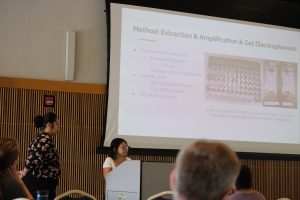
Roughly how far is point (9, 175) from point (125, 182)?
1.06 m

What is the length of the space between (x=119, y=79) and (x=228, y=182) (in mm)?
4708

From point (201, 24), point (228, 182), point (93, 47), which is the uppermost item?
point (201, 24)

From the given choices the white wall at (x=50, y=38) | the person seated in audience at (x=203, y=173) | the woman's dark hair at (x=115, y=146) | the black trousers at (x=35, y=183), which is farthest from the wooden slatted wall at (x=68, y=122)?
the person seated in audience at (x=203, y=173)

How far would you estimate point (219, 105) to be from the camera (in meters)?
6.74

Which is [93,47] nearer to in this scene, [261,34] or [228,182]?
[261,34]

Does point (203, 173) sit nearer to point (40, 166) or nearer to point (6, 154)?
point (6, 154)

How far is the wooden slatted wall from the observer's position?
226 inches

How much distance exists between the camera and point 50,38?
6.07m

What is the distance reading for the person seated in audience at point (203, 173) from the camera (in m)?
1.44

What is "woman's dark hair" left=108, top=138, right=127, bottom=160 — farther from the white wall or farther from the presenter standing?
the white wall

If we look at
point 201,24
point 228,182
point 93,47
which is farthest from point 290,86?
point 228,182

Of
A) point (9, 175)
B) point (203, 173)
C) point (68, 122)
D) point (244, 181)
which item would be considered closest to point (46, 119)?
point (68, 122)

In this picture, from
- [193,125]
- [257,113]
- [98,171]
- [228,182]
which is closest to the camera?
[228,182]

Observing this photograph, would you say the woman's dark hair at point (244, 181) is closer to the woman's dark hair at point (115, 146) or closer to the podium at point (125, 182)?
the podium at point (125, 182)
